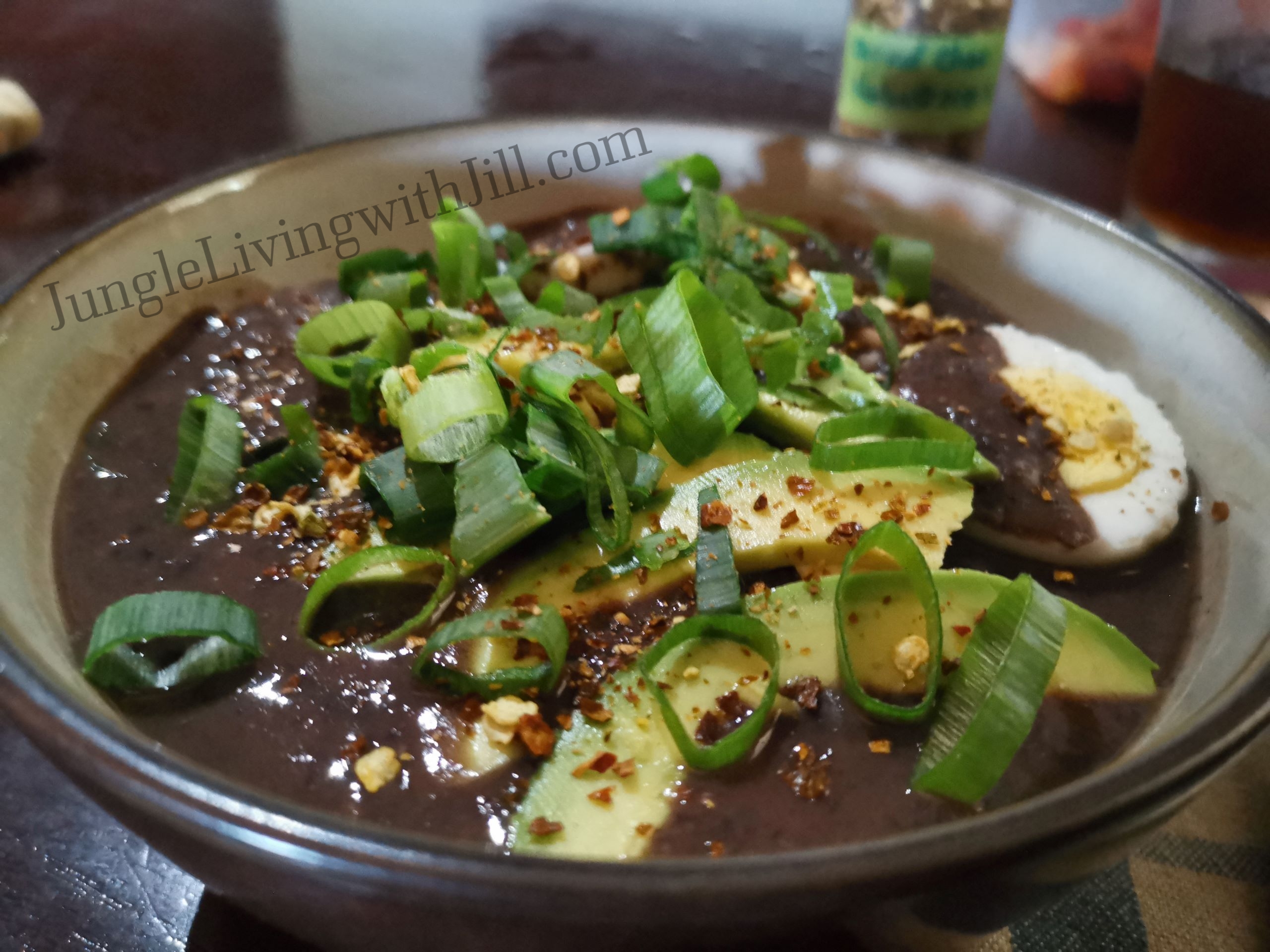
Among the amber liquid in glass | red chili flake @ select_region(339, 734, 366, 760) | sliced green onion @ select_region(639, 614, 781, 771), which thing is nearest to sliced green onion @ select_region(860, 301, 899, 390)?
sliced green onion @ select_region(639, 614, 781, 771)

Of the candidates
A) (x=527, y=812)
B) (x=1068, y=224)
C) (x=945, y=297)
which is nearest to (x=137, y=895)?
(x=527, y=812)

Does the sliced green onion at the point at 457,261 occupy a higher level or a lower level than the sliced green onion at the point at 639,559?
higher

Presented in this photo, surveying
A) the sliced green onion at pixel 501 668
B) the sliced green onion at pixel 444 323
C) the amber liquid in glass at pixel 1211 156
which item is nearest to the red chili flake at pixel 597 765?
the sliced green onion at pixel 501 668

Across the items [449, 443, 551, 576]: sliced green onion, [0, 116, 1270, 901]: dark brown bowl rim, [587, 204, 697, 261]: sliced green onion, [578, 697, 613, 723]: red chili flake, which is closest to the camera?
[0, 116, 1270, 901]: dark brown bowl rim

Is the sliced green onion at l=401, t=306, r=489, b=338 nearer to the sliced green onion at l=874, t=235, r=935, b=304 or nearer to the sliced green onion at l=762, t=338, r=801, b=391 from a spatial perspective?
the sliced green onion at l=762, t=338, r=801, b=391

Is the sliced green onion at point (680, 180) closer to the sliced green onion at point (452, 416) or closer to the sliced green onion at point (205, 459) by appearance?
the sliced green onion at point (452, 416)

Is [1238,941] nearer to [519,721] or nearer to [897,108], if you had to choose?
[519,721]

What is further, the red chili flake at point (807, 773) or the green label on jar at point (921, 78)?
the green label on jar at point (921, 78)
